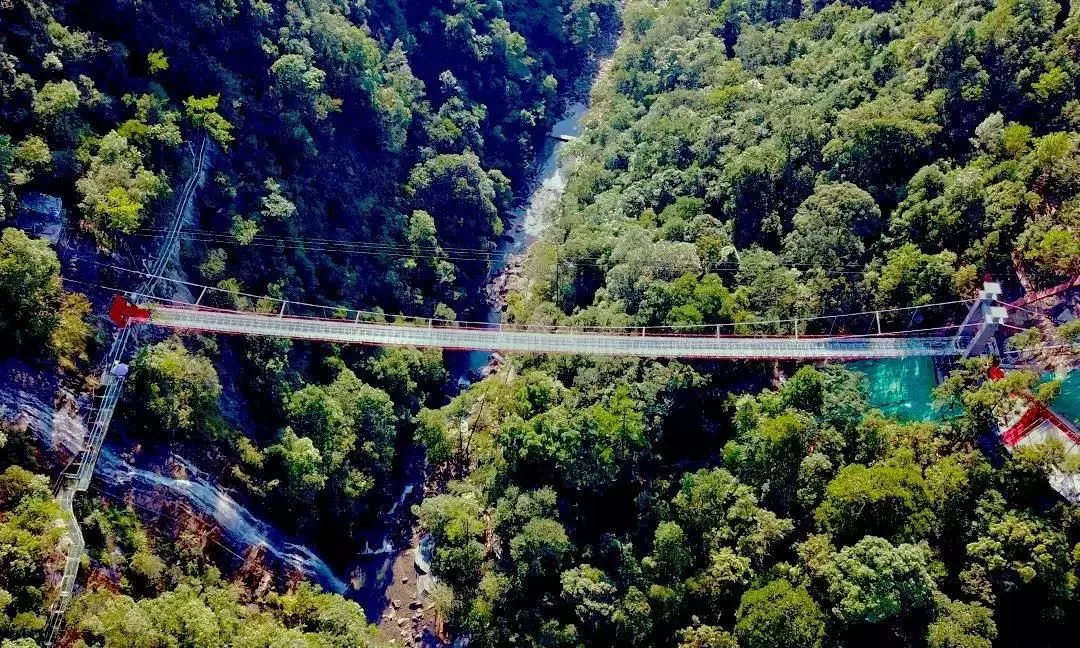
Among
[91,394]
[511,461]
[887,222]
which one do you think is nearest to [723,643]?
[511,461]

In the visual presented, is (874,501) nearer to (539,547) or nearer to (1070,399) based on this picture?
(1070,399)

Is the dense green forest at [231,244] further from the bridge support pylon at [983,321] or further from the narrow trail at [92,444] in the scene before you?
the bridge support pylon at [983,321]

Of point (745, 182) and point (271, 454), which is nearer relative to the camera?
point (271, 454)

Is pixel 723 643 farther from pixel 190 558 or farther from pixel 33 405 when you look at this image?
pixel 33 405

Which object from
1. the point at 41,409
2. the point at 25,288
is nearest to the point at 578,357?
the point at 41,409

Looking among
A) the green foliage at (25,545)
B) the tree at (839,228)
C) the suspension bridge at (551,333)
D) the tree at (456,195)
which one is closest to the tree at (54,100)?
the suspension bridge at (551,333)

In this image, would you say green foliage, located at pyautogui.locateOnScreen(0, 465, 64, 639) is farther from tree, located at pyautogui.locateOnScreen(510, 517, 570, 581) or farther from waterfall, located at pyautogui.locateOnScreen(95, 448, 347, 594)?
tree, located at pyautogui.locateOnScreen(510, 517, 570, 581)

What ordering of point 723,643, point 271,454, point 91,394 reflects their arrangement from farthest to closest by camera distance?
point 271,454
point 91,394
point 723,643
